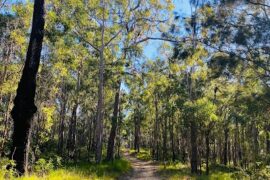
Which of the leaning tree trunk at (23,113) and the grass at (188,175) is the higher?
the leaning tree trunk at (23,113)

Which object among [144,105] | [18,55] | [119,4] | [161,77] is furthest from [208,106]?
→ [144,105]

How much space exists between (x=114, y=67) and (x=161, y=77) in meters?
3.70

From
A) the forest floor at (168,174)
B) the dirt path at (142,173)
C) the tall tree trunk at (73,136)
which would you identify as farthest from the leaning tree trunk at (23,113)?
the tall tree trunk at (73,136)

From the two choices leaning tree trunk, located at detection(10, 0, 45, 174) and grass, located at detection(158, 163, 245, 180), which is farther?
grass, located at detection(158, 163, 245, 180)

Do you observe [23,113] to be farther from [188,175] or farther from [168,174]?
[168,174]

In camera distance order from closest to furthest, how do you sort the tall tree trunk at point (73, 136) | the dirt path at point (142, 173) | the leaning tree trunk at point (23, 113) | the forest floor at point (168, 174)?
the leaning tree trunk at point (23, 113) → the forest floor at point (168, 174) → the dirt path at point (142, 173) → the tall tree trunk at point (73, 136)

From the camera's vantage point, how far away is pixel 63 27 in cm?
2036

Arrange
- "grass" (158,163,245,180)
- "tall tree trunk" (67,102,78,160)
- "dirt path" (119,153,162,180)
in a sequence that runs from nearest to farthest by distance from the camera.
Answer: "grass" (158,163,245,180)
"dirt path" (119,153,162,180)
"tall tree trunk" (67,102,78,160)

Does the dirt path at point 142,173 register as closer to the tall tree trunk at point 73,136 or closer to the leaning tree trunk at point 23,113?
the tall tree trunk at point 73,136

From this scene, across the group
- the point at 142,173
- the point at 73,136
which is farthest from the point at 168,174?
the point at 73,136

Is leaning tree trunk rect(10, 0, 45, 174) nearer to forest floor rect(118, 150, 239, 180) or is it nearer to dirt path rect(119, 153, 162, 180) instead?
forest floor rect(118, 150, 239, 180)

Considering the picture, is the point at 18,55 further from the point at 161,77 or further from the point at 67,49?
the point at 161,77

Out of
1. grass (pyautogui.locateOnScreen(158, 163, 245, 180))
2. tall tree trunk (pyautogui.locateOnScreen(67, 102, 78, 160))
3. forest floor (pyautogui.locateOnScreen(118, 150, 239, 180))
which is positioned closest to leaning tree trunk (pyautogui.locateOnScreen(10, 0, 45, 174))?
forest floor (pyautogui.locateOnScreen(118, 150, 239, 180))

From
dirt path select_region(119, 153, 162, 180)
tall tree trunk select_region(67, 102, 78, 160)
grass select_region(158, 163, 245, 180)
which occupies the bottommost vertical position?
dirt path select_region(119, 153, 162, 180)
